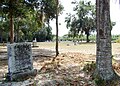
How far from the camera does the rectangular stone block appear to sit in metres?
10.5

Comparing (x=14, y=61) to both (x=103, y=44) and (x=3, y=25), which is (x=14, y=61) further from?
(x=3, y=25)

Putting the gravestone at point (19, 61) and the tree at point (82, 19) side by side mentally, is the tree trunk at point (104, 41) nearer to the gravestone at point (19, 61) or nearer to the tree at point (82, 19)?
the gravestone at point (19, 61)

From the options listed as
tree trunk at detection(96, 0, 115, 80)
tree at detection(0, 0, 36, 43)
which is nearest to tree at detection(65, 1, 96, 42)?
tree at detection(0, 0, 36, 43)

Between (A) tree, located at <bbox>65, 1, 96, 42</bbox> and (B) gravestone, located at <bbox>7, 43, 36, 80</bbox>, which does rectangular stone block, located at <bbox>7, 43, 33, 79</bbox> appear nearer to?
(B) gravestone, located at <bbox>7, 43, 36, 80</bbox>

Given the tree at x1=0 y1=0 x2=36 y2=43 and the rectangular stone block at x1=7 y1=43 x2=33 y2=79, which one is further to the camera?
the tree at x1=0 y1=0 x2=36 y2=43

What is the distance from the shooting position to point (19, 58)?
10742mm

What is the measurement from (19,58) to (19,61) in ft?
0.40

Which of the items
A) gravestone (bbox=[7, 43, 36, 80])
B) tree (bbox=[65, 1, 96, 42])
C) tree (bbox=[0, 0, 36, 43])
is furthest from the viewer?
tree (bbox=[65, 1, 96, 42])

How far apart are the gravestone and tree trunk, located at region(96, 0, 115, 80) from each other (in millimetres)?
3283

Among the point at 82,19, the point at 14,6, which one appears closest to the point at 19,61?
the point at 14,6

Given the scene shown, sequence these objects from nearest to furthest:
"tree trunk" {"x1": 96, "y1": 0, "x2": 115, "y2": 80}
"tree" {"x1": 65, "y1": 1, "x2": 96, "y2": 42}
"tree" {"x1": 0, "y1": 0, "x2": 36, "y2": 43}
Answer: "tree trunk" {"x1": 96, "y1": 0, "x2": 115, "y2": 80}, "tree" {"x1": 0, "y1": 0, "x2": 36, "y2": 43}, "tree" {"x1": 65, "y1": 1, "x2": 96, "y2": 42}

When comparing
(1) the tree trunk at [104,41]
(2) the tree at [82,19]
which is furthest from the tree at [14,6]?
(2) the tree at [82,19]

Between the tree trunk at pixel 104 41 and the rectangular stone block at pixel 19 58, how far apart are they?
3303 mm

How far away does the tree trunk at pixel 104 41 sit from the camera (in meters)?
9.18
